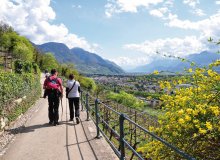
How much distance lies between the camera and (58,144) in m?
9.38

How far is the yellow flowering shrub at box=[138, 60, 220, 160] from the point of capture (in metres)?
4.34

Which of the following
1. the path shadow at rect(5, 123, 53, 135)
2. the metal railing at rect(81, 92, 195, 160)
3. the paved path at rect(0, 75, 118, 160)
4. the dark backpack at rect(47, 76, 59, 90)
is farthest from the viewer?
the dark backpack at rect(47, 76, 59, 90)

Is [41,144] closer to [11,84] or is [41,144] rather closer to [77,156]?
[77,156]

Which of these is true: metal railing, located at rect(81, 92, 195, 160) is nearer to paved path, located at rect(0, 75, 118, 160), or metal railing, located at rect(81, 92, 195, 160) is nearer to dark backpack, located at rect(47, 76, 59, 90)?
paved path, located at rect(0, 75, 118, 160)

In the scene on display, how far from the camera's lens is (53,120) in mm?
12695

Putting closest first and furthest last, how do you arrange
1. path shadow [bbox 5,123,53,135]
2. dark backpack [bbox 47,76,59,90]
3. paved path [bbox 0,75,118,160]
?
paved path [bbox 0,75,118,160] < path shadow [bbox 5,123,53,135] < dark backpack [bbox 47,76,59,90]

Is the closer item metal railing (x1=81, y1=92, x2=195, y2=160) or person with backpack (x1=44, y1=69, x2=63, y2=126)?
metal railing (x1=81, y1=92, x2=195, y2=160)

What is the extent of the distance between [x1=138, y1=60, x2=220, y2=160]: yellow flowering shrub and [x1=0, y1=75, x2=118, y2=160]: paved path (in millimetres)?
3313

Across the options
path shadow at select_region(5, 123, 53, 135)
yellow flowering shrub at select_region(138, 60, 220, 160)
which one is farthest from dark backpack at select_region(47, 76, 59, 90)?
yellow flowering shrub at select_region(138, 60, 220, 160)

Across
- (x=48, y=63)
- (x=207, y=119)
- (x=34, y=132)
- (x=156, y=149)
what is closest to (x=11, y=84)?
(x=34, y=132)

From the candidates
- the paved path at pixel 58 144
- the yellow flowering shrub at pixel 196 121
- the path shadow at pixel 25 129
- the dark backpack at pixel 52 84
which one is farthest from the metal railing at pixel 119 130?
the path shadow at pixel 25 129

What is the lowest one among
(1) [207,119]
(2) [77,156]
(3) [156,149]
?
(2) [77,156]

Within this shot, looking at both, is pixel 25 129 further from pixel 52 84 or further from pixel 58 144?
pixel 58 144

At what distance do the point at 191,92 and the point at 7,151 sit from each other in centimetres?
565
